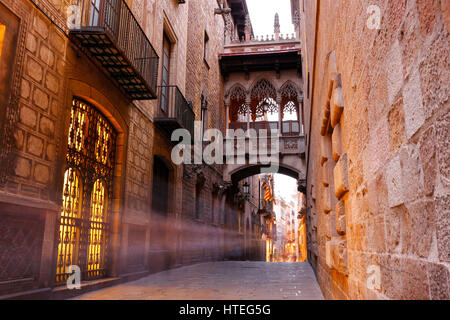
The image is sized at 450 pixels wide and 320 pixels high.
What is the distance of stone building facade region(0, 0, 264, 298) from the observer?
4875 mm

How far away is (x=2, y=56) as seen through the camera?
4.69 m

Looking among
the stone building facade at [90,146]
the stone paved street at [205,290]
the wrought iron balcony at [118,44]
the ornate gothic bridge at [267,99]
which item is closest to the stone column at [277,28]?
the ornate gothic bridge at [267,99]

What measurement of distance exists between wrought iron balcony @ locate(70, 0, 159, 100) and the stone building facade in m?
0.03

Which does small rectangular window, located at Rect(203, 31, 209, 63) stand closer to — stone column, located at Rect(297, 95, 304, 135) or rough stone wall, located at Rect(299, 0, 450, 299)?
stone column, located at Rect(297, 95, 304, 135)

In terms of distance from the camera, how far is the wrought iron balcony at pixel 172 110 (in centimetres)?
1067

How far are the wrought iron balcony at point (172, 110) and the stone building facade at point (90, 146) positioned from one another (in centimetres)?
4

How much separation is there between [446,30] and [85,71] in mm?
6595

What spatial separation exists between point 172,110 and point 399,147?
1030 centimetres

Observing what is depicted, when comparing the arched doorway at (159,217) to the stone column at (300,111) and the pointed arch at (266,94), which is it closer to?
the stone column at (300,111)

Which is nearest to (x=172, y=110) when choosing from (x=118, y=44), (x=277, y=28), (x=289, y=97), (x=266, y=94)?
(x=118, y=44)

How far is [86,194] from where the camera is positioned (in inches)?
277

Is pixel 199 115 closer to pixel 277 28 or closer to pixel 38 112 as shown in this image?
pixel 277 28

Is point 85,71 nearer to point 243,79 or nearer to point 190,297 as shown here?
point 190,297

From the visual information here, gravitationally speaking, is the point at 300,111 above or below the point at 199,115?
above
